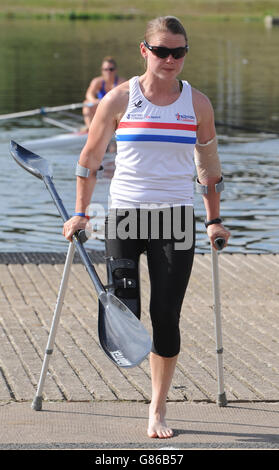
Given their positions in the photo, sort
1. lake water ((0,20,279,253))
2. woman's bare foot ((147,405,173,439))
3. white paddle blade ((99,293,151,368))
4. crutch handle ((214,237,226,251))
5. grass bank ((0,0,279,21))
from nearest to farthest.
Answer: white paddle blade ((99,293,151,368)) → woman's bare foot ((147,405,173,439)) → crutch handle ((214,237,226,251)) → lake water ((0,20,279,253)) → grass bank ((0,0,279,21))

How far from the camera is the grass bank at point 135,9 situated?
94000 mm

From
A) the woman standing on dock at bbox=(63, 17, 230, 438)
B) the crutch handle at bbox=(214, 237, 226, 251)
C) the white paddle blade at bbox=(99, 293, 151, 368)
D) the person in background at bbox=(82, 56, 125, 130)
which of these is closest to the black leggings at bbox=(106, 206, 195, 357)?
the woman standing on dock at bbox=(63, 17, 230, 438)

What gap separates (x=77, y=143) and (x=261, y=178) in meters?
4.08

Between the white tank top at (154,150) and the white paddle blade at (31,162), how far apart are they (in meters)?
0.73

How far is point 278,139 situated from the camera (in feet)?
68.5

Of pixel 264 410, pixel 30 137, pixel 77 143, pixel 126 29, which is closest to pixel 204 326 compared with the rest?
pixel 264 410

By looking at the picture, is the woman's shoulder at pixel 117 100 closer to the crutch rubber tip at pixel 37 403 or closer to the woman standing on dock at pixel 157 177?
the woman standing on dock at pixel 157 177

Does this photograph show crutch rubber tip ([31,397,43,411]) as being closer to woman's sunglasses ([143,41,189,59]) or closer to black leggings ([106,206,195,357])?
black leggings ([106,206,195,357])

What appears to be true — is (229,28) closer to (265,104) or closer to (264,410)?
(265,104)

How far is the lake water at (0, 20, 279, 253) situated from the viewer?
505 inches

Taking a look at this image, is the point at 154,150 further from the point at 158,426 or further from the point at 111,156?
the point at 111,156

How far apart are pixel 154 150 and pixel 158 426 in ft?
4.48

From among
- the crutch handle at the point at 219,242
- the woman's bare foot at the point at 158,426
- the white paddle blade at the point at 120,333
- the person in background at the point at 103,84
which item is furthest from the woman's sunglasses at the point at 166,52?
the person in background at the point at 103,84
